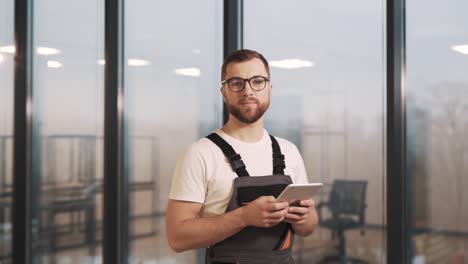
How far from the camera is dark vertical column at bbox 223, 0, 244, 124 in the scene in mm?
3393

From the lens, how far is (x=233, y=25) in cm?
339

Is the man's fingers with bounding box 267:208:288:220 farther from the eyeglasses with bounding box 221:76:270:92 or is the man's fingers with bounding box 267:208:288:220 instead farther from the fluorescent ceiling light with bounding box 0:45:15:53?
the fluorescent ceiling light with bounding box 0:45:15:53

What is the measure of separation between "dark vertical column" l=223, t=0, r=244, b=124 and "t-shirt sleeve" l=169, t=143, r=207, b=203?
1.68 m

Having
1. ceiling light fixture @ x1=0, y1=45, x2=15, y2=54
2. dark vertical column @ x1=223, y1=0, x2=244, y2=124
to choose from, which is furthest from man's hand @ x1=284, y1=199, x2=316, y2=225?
ceiling light fixture @ x1=0, y1=45, x2=15, y2=54

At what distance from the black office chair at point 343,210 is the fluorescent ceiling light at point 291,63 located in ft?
2.00

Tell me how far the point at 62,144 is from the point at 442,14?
263 cm

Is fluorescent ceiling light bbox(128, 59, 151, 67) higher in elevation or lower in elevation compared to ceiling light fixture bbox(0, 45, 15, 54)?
lower

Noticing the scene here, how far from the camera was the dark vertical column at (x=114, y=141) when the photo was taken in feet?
13.0

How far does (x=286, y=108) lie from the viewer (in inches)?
127

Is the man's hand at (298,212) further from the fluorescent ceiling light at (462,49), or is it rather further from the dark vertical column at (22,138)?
the dark vertical column at (22,138)

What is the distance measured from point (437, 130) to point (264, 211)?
152cm

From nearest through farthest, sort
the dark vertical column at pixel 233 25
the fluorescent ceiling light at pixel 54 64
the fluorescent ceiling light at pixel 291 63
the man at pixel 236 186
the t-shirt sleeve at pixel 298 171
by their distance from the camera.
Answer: the man at pixel 236 186, the t-shirt sleeve at pixel 298 171, the fluorescent ceiling light at pixel 291 63, the dark vertical column at pixel 233 25, the fluorescent ceiling light at pixel 54 64

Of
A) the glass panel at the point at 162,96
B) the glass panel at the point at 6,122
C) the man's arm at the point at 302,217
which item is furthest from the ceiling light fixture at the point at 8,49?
the man's arm at the point at 302,217

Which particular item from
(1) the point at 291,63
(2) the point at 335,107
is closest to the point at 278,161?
(2) the point at 335,107
